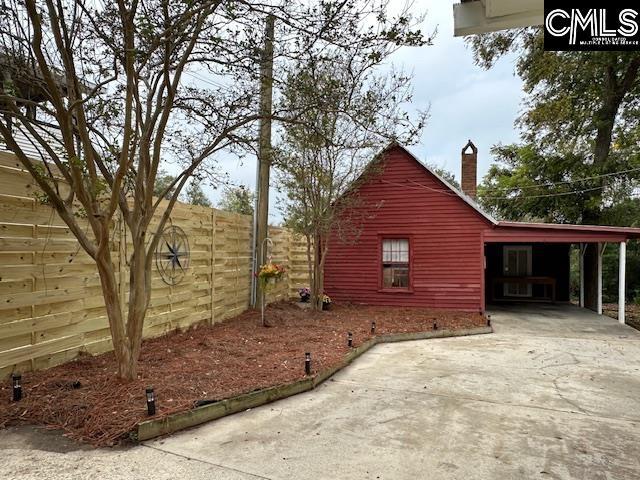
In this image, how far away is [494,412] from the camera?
421 centimetres

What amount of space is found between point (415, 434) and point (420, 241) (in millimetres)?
8381

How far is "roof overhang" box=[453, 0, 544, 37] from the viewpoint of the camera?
3.25 m

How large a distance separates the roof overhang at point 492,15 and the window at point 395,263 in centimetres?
867

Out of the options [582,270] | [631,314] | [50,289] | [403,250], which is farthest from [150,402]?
[631,314]

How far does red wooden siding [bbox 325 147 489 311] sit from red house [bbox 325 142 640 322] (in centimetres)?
3

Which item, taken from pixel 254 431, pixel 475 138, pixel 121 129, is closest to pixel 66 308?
pixel 121 129

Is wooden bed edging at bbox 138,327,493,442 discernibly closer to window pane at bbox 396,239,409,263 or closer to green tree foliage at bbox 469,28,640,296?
window pane at bbox 396,239,409,263

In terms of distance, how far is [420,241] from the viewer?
458 inches

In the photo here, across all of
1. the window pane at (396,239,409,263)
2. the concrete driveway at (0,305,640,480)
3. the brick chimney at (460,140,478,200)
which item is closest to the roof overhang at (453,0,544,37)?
the concrete driveway at (0,305,640,480)

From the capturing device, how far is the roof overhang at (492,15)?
3.25 m

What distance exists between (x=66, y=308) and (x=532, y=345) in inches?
296

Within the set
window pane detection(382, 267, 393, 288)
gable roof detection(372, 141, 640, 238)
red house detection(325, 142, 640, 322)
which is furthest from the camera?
window pane detection(382, 267, 393, 288)

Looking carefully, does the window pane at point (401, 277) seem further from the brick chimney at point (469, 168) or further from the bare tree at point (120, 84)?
the bare tree at point (120, 84)

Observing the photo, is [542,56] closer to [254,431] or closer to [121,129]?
[121,129]
